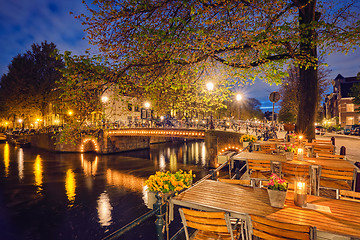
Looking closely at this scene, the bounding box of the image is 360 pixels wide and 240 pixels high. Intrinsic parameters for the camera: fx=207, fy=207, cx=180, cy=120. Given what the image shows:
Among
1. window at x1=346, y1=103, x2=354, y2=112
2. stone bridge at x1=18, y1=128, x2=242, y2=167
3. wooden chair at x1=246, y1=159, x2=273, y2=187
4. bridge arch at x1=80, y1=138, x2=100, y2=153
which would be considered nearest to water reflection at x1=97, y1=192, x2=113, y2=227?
wooden chair at x1=246, y1=159, x2=273, y2=187

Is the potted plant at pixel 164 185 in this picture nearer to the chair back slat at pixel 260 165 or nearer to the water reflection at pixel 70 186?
the chair back slat at pixel 260 165

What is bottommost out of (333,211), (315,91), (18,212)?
(18,212)

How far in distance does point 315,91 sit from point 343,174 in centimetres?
551

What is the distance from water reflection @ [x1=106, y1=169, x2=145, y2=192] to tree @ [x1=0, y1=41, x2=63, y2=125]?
24.6m

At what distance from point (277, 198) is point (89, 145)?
36.0 meters

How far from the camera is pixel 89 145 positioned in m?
34.6

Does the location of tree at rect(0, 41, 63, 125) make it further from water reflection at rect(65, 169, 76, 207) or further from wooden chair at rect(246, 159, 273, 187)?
wooden chair at rect(246, 159, 273, 187)

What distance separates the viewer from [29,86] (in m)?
39.5

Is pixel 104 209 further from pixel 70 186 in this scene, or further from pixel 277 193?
pixel 277 193

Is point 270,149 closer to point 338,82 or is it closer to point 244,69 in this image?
point 244,69

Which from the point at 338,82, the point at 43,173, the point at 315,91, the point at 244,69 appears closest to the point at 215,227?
the point at 244,69

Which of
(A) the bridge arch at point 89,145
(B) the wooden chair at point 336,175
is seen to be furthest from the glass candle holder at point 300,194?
(A) the bridge arch at point 89,145

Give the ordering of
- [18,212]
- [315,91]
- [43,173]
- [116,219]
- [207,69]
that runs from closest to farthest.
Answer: [315,91]
[207,69]
[116,219]
[18,212]
[43,173]

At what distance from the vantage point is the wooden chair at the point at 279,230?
2133mm
